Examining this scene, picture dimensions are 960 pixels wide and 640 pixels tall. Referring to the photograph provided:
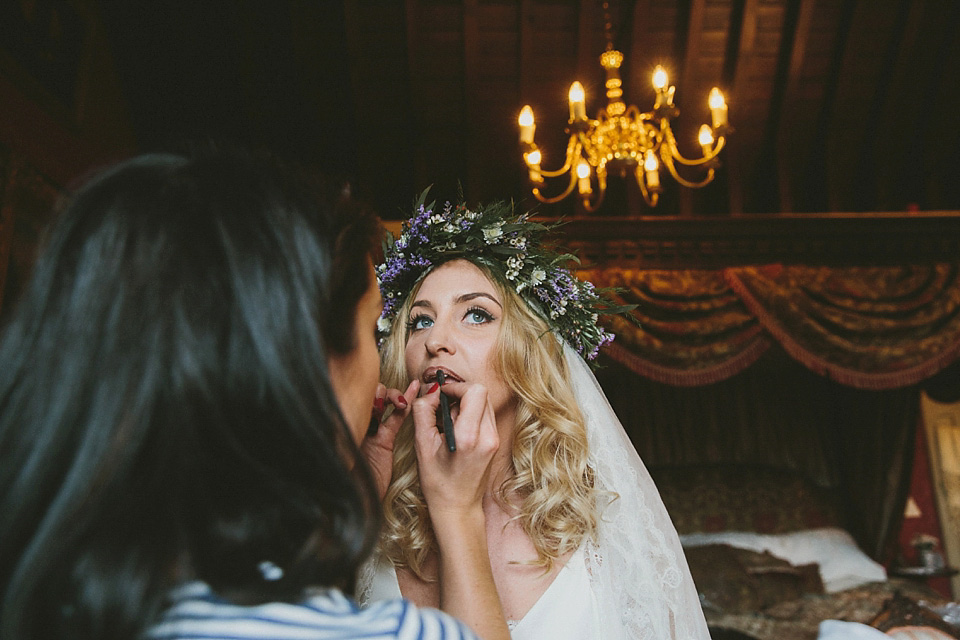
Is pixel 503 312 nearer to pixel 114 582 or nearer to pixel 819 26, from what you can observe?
pixel 114 582

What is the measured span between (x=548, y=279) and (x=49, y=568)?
159cm

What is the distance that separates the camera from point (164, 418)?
70 centimetres

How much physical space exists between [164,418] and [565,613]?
3.90 feet

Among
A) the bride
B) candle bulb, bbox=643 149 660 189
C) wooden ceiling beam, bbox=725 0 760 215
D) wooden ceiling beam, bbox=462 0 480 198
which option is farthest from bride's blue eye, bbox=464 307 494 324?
wooden ceiling beam, bbox=725 0 760 215

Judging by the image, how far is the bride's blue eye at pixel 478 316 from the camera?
1.94 metres

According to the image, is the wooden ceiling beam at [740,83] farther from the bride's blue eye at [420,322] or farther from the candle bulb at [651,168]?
the bride's blue eye at [420,322]

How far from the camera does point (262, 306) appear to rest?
73cm

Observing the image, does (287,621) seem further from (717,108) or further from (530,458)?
(717,108)

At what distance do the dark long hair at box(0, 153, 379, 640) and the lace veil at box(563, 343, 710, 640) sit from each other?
1.05 m

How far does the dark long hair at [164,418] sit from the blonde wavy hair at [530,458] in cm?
106

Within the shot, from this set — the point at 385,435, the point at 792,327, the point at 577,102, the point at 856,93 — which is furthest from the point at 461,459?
the point at 856,93

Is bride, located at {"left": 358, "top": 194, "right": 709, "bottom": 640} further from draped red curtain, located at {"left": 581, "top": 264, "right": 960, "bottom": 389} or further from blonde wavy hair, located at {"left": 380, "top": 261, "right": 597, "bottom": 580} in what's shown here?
draped red curtain, located at {"left": 581, "top": 264, "right": 960, "bottom": 389}

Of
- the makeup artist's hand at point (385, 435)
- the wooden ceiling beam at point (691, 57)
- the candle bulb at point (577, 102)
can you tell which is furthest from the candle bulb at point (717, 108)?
the makeup artist's hand at point (385, 435)

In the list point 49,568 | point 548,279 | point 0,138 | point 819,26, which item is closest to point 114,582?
point 49,568
